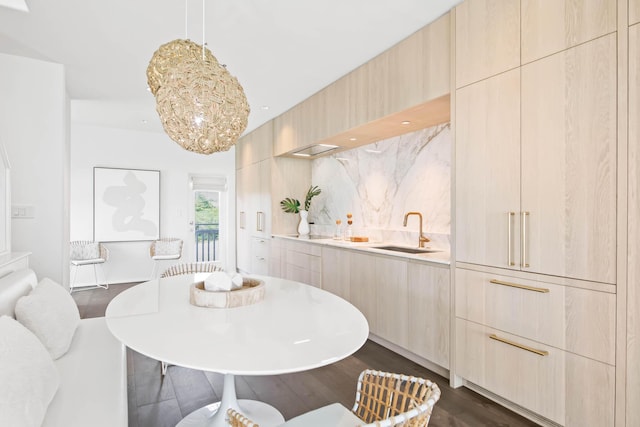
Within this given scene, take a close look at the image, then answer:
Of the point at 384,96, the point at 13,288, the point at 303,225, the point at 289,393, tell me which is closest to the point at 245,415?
the point at 289,393

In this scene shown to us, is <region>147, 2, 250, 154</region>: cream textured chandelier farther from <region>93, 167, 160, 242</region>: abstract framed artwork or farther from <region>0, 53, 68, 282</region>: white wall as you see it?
<region>93, 167, 160, 242</region>: abstract framed artwork

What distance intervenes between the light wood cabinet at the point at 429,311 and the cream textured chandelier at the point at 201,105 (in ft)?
5.42

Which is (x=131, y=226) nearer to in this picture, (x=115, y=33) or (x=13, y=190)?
(x=13, y=190)

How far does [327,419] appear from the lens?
117 centimetres

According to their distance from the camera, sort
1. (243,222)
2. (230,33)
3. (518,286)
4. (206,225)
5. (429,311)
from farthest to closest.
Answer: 1. (206,225)
2. (243,222)
3. (230,33)
4. (429,311)
5. (518,286)

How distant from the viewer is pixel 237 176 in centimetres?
656

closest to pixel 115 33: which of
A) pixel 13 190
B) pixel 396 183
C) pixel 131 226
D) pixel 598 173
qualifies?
pixel 13 190

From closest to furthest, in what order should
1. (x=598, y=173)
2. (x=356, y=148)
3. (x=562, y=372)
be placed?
(x=598, y=173) → (x=562, y=372) → (x=356, y=148)

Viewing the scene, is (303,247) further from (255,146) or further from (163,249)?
(163,249)

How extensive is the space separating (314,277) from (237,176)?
3310 millimetres

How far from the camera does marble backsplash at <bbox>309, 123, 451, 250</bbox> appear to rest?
3.22 metres

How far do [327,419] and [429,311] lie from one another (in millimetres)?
1573

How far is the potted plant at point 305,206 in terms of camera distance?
194 inches

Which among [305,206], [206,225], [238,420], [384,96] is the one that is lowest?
[238,420]
